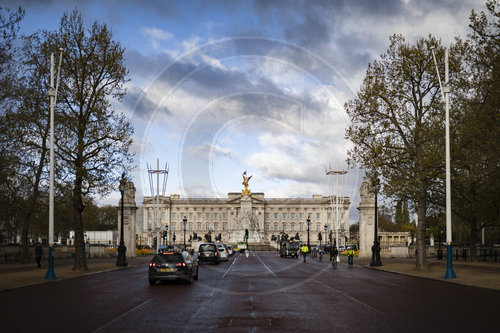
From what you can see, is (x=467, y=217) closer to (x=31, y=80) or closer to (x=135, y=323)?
(x=31, y=80)

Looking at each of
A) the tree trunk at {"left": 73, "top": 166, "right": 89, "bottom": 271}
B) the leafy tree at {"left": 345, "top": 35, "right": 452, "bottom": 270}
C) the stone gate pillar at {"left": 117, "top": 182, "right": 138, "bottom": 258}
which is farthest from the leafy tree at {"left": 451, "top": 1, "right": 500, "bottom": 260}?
the stone gate pillar at {"left": 117, "top": 182, "right": 138, "bottom": 258}

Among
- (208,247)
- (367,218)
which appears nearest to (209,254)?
(208,247)

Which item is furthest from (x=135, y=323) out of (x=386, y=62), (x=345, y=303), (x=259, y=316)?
(x=386, y=62)

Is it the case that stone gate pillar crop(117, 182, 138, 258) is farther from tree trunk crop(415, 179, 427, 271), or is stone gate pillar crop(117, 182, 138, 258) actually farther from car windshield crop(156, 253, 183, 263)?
car windshield crop(156, 253, 183, 263)

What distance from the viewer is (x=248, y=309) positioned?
15453 millimetres

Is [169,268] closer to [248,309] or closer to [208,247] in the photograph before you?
[248,309]

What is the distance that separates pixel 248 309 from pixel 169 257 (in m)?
9.80

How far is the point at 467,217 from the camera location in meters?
48.4

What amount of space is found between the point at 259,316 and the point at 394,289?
10.5 metres

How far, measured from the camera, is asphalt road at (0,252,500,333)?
12203mm

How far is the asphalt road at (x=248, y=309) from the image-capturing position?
12.2 metres

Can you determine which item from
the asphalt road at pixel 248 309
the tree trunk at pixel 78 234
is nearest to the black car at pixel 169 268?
the asphalt road at pixel 248 309

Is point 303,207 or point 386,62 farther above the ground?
point 386,62

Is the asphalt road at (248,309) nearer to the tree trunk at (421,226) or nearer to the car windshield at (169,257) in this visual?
the car windshield at (169,257)
